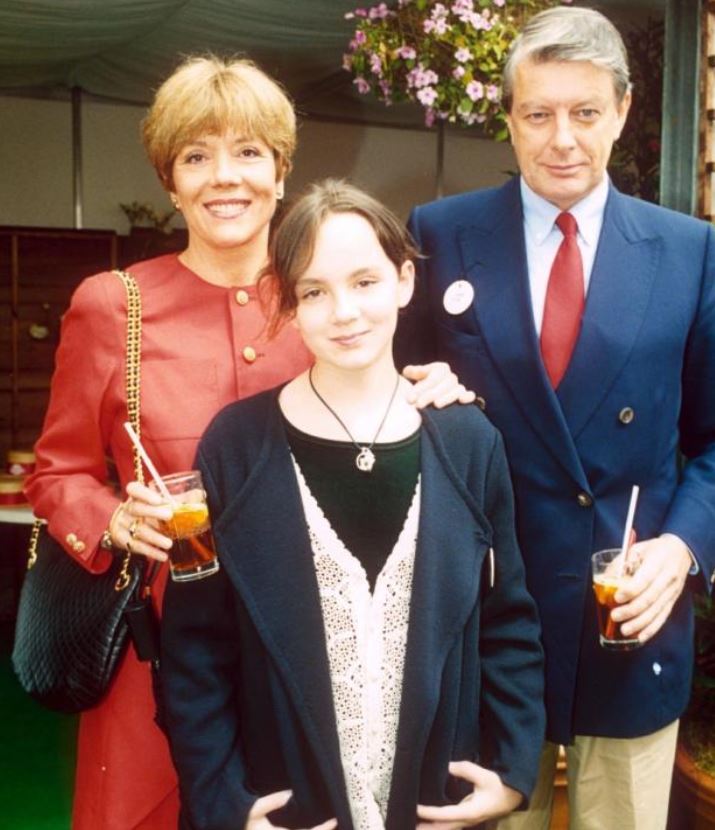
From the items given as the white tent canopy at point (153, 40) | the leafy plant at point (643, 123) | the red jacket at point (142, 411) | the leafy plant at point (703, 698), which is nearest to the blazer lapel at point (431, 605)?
the red jacket at point (142, 411)

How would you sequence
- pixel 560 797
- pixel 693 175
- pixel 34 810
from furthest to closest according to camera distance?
pixel 34 810, pixel 560 797, pixel 693 175

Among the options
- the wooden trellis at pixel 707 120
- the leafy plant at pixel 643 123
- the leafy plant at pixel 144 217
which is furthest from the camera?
the leafy plant at pixel 144 217

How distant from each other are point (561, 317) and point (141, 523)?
0.84 metres

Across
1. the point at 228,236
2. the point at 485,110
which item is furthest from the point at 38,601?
the point at 485,110

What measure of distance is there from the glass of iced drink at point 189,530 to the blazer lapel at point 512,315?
2.06 feet

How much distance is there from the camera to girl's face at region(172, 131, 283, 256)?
6.20 feet

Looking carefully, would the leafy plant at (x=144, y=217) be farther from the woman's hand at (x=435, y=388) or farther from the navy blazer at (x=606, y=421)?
the woman's hand at (x=435, y=388)

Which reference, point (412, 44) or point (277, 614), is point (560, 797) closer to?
point (277, 614)

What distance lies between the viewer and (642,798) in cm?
→ 201

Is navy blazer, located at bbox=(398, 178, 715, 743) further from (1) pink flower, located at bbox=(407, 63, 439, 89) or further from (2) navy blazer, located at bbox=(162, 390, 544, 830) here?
(1) pink flower, located at bbox=(407, 63, 439, 89)

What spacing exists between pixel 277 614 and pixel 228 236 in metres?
0.69

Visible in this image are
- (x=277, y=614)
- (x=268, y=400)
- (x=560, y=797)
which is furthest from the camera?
(x=560, y=797)

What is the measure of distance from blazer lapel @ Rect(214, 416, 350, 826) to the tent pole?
6514 mm

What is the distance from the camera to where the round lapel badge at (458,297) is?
2.02 meters
